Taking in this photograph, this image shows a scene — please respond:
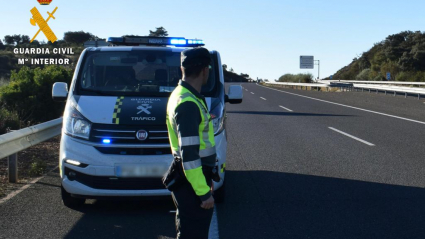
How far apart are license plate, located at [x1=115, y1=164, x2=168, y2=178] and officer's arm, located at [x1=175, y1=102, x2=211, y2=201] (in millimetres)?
2522

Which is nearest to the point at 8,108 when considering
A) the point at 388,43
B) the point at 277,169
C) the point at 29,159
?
Answer: the point at 29,159

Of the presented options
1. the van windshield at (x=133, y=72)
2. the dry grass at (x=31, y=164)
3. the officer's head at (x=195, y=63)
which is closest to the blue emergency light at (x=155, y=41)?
the van windshield at (x=133, y=72)

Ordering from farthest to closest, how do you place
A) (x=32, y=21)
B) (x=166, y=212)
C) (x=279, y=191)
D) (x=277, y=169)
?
(x=32, y=21), (x=277, y=169), (x=279, y=191), (x=166, y=212)

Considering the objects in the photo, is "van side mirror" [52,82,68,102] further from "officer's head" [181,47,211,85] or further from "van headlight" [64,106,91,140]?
"officer's head" [181,47,211,85]

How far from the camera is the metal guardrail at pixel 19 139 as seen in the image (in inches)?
266

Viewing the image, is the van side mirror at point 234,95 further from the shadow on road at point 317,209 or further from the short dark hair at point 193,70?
the short dark hair at point 193,70

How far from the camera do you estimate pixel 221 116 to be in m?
6.14

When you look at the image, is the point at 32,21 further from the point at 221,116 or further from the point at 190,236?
the point at 190,236

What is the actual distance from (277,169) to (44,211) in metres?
3.88

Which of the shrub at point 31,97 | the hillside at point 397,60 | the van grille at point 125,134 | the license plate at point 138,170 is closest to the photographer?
the license plate at point 138,170

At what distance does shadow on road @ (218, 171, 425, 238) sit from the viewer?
529 centimetres

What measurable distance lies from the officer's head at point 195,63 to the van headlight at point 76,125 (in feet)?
9.22

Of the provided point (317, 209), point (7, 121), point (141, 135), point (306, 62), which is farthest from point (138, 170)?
point (306, 62)

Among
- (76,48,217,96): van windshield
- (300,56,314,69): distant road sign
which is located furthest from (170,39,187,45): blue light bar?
(300,56,314,69): distant road sign
